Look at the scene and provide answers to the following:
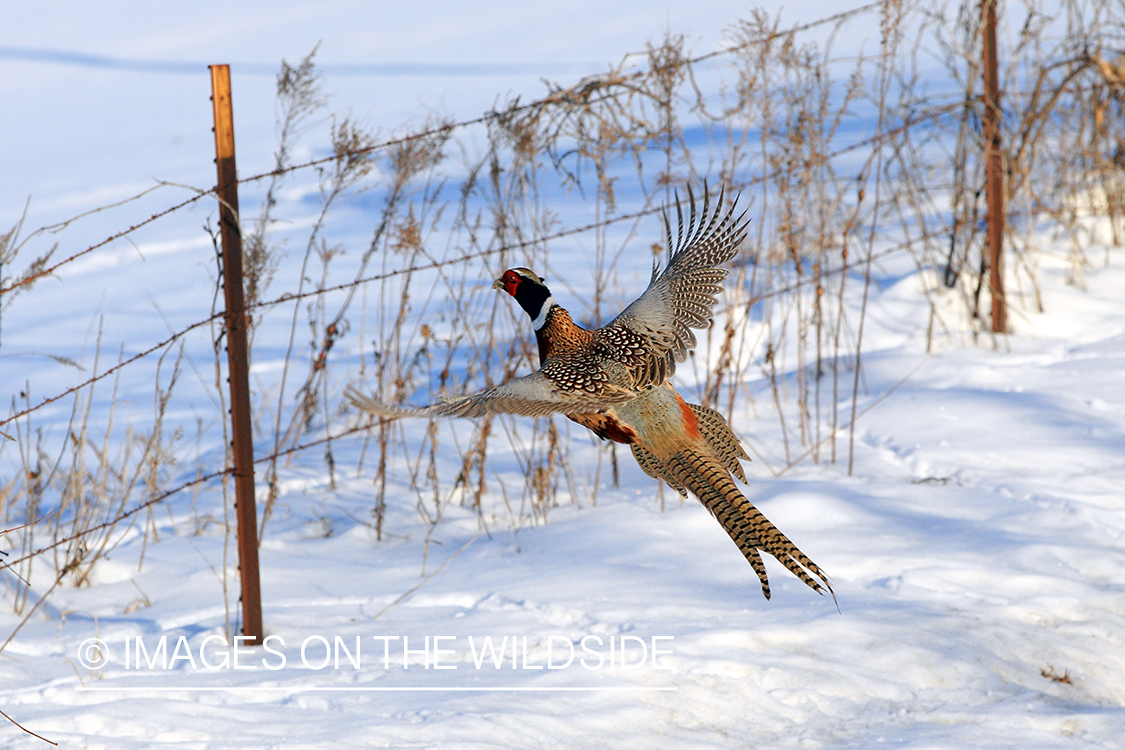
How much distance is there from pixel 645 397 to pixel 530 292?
0.32m

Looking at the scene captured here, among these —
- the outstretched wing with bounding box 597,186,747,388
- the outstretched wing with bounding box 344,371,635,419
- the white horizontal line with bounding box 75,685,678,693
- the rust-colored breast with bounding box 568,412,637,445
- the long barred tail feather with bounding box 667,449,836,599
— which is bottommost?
the white horizontal line with bounding box 75,685,678,693

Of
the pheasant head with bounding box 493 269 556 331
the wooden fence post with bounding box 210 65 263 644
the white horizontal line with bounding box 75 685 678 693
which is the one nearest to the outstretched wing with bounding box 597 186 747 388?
the pheasant head with bounding box 493 269 556 331

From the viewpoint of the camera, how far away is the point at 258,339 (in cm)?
773

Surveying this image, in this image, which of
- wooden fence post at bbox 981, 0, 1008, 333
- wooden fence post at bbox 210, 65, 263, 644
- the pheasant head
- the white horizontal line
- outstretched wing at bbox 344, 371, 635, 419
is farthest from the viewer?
wooden fence post at bbox 981, 0, 1008, 333

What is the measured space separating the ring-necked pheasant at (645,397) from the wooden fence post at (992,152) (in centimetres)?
487

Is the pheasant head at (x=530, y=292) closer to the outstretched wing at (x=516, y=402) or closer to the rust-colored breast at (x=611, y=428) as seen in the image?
the outstretched wing at (x=516, y=402)

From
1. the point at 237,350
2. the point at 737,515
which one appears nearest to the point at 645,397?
the point at 737,515

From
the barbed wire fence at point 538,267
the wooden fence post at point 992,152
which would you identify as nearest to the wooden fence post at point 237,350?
the barbed wire fence at point 538,267

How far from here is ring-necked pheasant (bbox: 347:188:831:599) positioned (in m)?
1.70

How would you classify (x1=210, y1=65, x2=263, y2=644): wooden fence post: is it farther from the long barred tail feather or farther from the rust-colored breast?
the long barred tail feather

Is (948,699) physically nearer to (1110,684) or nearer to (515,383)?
(1110,684)

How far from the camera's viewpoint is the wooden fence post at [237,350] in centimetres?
349

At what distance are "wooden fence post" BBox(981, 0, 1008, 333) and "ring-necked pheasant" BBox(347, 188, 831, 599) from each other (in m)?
4.87

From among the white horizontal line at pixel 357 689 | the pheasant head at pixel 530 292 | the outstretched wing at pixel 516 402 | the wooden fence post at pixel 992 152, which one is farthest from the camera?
the wooden fence post at pixel 992 152
